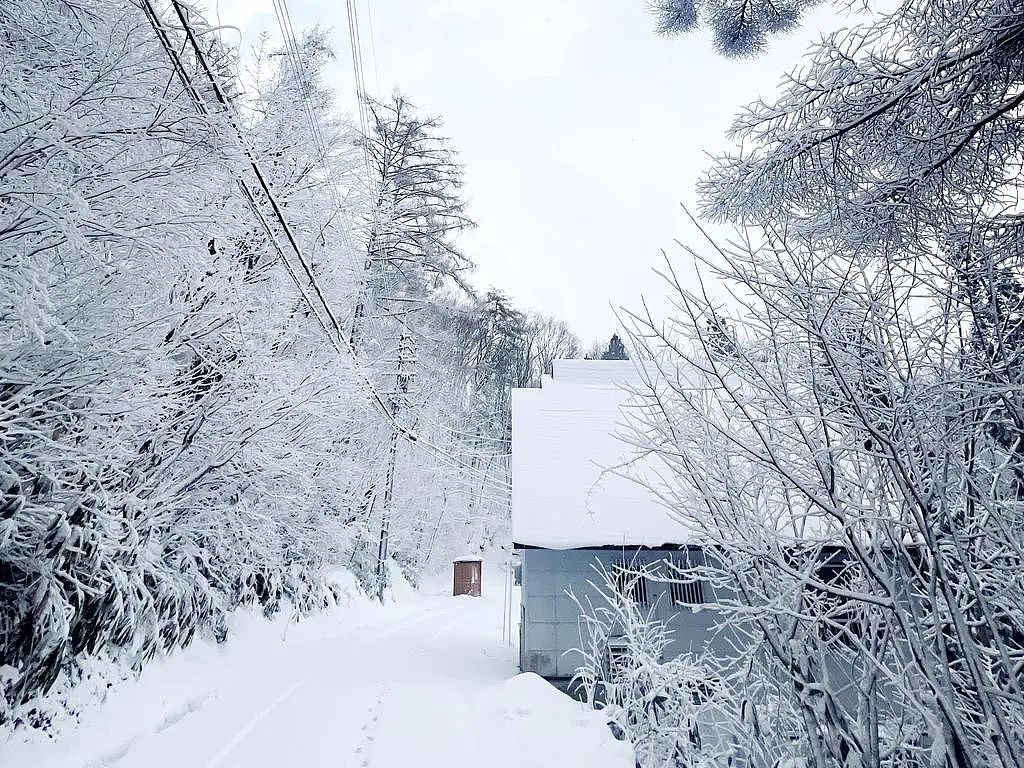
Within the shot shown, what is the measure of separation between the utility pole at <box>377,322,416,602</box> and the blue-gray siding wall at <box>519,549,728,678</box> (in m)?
10.0

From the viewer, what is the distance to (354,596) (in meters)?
17.1

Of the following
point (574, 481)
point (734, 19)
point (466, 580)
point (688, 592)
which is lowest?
point (466, 580)

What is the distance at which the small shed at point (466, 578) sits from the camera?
27375 millimetres

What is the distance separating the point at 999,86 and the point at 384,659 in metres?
10.8

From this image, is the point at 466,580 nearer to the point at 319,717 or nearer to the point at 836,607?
the point at 319,717

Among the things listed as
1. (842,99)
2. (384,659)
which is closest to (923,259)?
(842,99)

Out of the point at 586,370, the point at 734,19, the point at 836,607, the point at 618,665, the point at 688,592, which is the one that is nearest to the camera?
the point at 836,607

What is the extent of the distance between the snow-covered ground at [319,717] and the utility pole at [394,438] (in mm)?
8616

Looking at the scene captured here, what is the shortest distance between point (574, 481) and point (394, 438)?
37.8ft

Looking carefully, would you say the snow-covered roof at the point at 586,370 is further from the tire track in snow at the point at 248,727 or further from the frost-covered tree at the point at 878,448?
the frost-covered tree at the point at 878,448

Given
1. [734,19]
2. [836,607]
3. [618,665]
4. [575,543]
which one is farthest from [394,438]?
[836,607]

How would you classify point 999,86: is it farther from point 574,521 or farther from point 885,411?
point 574,521

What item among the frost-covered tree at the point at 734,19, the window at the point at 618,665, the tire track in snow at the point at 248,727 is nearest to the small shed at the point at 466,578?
the tire track in snow at the point at 248,727

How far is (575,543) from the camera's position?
809 cm
